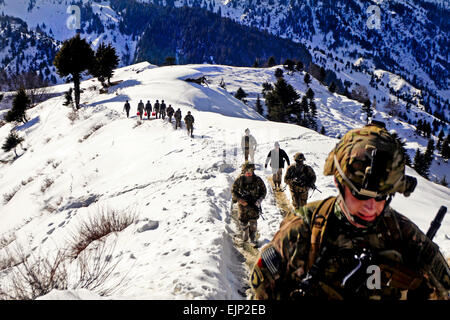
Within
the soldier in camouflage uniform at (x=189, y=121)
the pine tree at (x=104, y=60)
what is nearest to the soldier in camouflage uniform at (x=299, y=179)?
the soldier in camouflage uniform at (x=189, y=121)

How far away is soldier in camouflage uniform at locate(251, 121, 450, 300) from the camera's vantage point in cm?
154

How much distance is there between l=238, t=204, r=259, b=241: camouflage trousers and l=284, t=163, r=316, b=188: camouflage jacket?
173 centimetres

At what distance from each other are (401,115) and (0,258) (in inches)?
6611

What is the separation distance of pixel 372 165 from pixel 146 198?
9598mm

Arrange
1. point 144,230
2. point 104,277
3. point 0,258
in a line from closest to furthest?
point 104,277, point 144,230, point 0,258

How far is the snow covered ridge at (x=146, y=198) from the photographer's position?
4723mm

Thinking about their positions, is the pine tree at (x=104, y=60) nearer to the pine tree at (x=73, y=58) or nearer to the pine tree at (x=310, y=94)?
the pine tree at (x=73, y=58)

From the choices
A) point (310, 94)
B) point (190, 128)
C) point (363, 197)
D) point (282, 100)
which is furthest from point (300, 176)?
point (310, 94)

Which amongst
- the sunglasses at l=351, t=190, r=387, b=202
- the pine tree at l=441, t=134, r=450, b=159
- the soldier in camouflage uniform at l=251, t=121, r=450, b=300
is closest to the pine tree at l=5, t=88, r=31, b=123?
the soldier in camouflage uniform at l=251, t=121, r=450, b=300

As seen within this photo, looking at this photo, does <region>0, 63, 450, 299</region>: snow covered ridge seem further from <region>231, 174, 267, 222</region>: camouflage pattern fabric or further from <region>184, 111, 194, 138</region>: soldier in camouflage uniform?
<region>231, 174, 267, 222</region>: camouflage pattern fabric

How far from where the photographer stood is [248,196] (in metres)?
6.44
